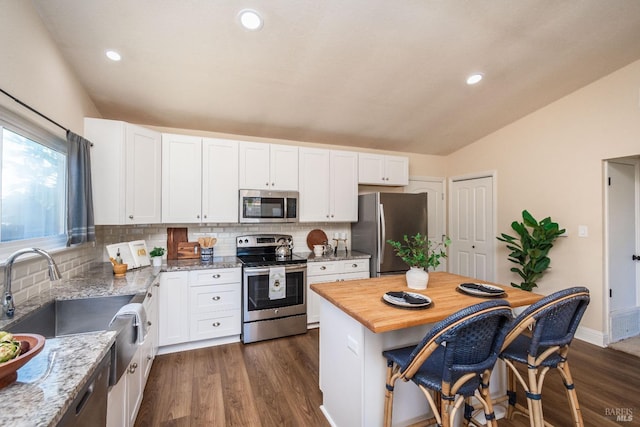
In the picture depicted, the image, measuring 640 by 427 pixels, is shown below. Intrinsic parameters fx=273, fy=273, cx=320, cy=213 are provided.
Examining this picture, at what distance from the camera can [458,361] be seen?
122 centimetres

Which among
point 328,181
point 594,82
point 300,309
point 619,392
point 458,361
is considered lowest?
point 619,392

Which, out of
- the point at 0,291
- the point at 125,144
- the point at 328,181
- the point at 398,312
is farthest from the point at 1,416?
the point at 328,181

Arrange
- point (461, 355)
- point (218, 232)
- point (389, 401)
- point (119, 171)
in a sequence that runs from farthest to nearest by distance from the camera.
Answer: point (218, 232)
point (119, 171)
point (389, 401)
point (461, 355)

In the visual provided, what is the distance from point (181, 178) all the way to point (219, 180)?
1.29 feet

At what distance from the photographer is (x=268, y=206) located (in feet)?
10.9

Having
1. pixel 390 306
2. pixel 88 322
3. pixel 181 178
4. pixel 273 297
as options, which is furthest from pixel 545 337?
pixel 181 178

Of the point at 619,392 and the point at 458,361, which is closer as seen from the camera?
the point at 458,361

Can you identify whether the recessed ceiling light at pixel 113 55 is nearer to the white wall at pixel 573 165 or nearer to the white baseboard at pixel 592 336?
the white wall at pixel 573 165

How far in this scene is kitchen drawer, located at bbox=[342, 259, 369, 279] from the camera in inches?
138

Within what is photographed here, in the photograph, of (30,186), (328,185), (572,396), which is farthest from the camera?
(328,185)

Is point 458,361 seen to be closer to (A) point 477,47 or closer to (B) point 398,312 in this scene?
(B) point 398,312

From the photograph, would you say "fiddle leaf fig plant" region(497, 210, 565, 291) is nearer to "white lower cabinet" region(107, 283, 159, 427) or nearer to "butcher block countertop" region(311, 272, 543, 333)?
"butcher block countertop" region(311, 272, 543, 333)

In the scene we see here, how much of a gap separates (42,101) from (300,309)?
2827 millimetres

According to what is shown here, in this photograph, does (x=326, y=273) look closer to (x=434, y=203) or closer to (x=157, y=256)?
(x=157, y=256)
